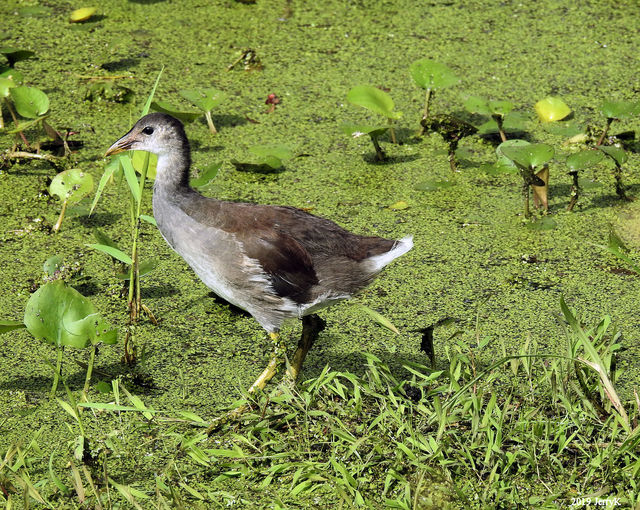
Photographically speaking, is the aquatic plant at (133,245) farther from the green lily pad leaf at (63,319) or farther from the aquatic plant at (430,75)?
the aquatic plant at (430,75)

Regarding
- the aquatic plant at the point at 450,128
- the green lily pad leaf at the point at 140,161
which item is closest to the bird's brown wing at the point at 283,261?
the green lily pad leaf at the point at 140,161

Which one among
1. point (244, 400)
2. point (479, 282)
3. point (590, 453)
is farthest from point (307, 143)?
point (590, 453)

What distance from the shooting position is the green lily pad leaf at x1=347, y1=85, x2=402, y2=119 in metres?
4.81

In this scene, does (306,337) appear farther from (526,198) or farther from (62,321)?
(526,198)

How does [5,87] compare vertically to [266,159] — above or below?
above

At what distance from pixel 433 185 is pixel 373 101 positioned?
1.85 feet

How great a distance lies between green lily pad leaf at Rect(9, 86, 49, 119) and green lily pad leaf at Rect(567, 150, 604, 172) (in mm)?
2681

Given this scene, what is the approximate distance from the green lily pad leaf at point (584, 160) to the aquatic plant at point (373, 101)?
0.98 meters

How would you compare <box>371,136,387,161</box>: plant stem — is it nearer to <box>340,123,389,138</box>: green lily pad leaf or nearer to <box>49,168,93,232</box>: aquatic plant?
<box>340,123,389,138</box>: green lily pad leaf

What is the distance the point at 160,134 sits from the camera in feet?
11.8

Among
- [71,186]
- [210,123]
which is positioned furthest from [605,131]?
[71,186]

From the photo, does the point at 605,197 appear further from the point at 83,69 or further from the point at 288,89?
the point at 83,69

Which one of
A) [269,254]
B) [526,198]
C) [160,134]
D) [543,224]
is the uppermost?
[160,134]

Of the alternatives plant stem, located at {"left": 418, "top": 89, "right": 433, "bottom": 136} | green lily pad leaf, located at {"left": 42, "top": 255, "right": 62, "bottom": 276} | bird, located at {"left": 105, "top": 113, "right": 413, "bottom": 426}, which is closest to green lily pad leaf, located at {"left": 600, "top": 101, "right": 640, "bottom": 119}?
plant stem, located at {"left": 418, "top": 89, "right": 433, "bottom": 136}
